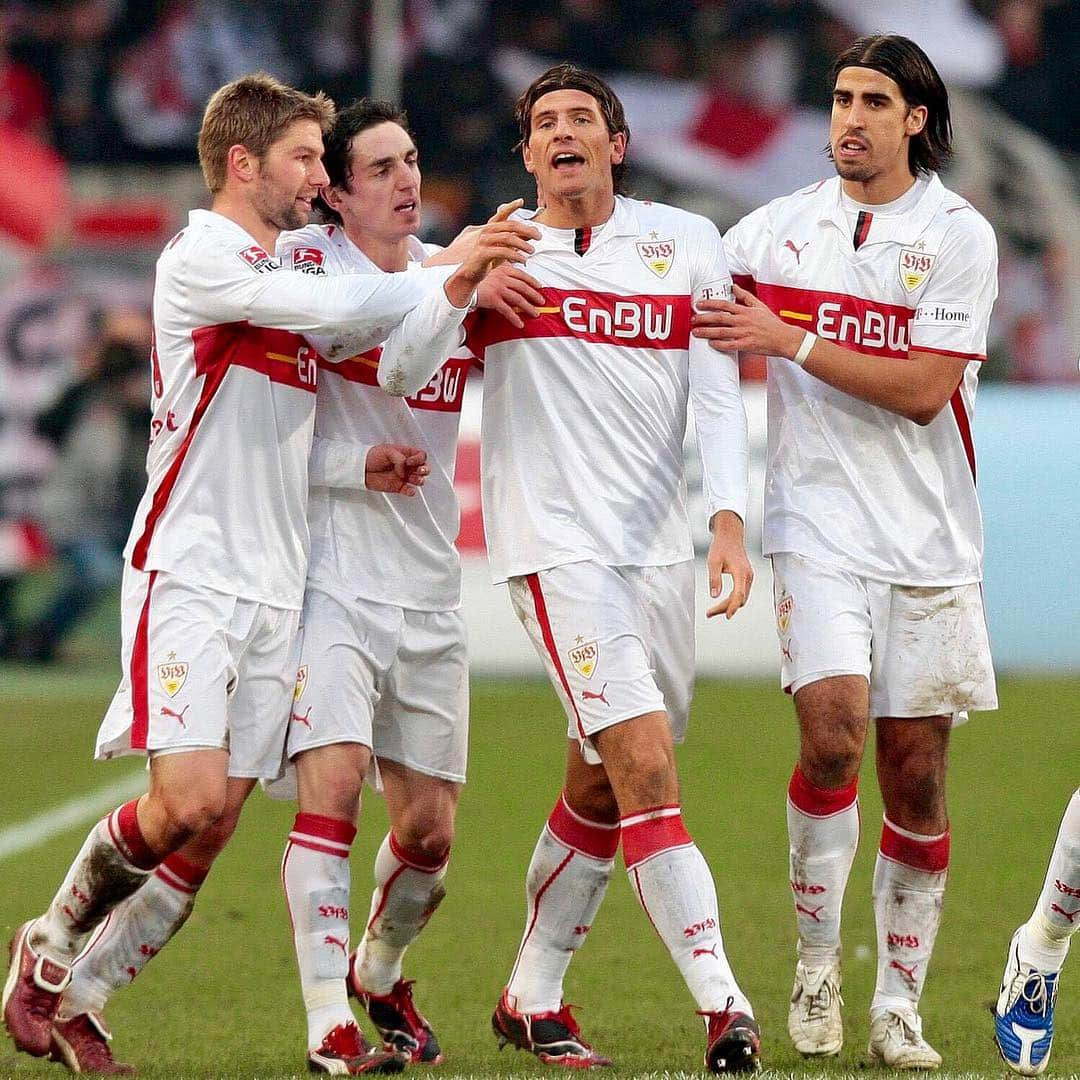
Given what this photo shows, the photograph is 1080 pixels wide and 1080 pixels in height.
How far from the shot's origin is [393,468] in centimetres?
495

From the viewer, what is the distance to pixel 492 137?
16.2 metres

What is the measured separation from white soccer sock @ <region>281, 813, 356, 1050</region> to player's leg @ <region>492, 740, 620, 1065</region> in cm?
59

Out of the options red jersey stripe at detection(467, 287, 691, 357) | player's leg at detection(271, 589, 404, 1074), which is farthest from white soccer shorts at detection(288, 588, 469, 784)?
red jersey stripe at detection(467, 287, 691, 357)

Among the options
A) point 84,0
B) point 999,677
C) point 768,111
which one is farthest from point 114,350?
point 999,677

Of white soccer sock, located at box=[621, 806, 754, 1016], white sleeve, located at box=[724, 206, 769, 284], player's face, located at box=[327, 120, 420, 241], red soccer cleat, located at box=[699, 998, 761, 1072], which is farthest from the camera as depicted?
white sleeve, located at box=[724, 206, 769, 284]

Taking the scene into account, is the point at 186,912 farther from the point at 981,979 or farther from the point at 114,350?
the point at 114,350

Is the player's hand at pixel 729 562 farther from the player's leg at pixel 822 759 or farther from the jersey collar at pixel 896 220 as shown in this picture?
the jersey collar at pixel 896 220

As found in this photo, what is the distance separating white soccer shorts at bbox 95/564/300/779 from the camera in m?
4.61

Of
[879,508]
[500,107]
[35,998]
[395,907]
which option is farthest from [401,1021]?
[500,107]

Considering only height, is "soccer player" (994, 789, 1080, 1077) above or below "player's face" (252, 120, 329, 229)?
below

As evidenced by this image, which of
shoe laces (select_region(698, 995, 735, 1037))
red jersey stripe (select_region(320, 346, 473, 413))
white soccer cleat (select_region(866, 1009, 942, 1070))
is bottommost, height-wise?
white soccer cleat (select_region(866, 1009, 942, 1070))

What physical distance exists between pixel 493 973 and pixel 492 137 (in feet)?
→ 36.2

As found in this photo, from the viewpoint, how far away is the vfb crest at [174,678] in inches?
181

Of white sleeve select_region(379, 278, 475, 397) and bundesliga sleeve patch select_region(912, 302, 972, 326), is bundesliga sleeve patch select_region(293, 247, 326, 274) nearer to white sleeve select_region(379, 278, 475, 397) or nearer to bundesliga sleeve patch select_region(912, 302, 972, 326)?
white sleeve select_region(379, 278, 475, 397)
